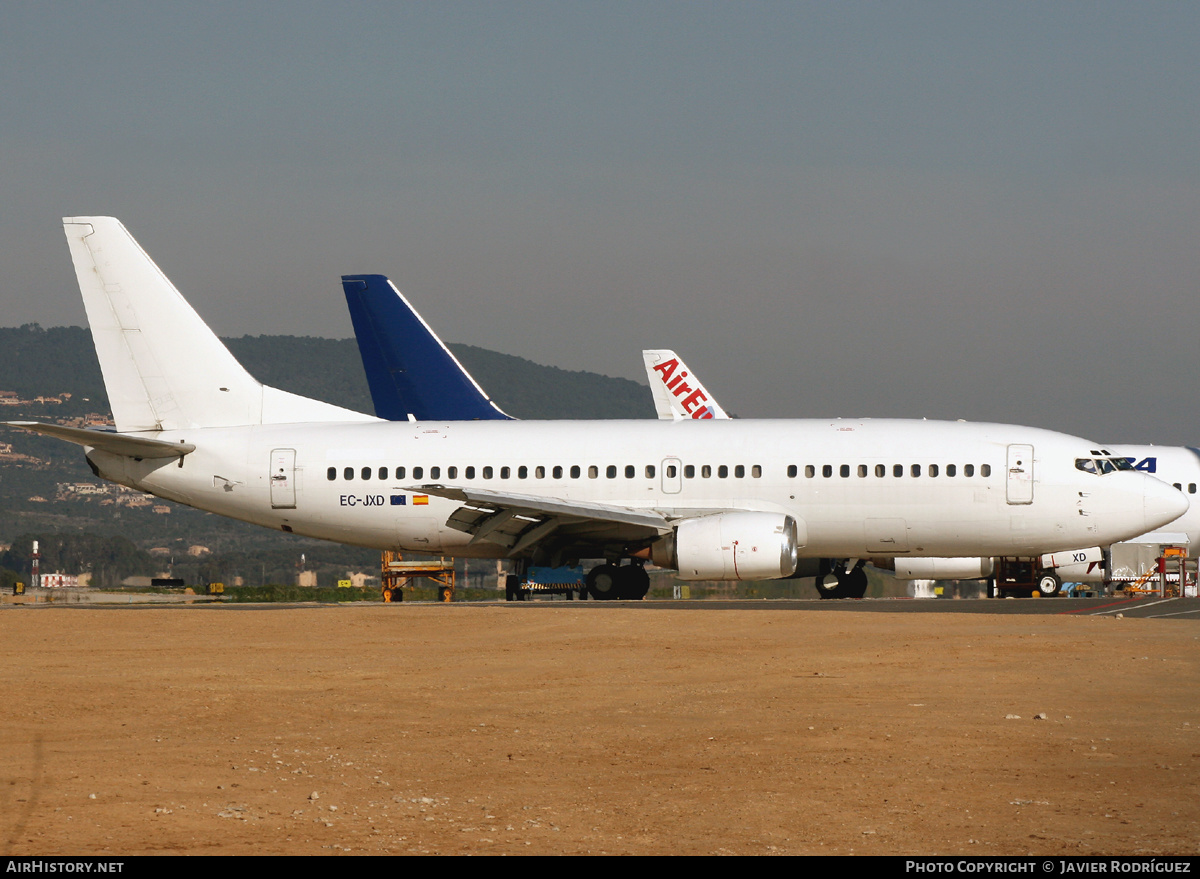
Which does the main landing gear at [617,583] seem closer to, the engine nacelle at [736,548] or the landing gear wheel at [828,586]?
the engine nacelle at [736,548]

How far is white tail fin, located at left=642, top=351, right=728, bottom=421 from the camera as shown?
50844 millimetres

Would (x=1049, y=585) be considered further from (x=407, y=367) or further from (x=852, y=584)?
(x=407, y=367)

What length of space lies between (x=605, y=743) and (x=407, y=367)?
28.1m

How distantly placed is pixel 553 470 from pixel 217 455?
23.5ft

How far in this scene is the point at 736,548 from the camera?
1125 inches

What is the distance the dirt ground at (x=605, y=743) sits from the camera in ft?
26.2

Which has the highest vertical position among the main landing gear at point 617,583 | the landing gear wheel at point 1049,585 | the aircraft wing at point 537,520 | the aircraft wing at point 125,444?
the aircraft wing at point 125,444

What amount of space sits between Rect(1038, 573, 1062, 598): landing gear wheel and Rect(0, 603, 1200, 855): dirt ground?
821 inches

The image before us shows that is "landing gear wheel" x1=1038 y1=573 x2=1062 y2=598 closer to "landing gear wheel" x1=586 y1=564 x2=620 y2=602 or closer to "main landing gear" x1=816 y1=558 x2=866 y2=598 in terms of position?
"main landing gear" x1=816 y1=558 x2=866 y2=598

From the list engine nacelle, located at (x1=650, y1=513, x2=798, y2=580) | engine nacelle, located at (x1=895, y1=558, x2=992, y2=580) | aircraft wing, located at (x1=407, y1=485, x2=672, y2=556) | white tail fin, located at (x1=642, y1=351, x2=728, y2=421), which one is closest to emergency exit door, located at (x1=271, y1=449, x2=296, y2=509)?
aircraft wing, located at (x1=407, y1=485, x2=672, y2=556)

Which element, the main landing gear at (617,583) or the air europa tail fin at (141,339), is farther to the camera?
the air europa tail fin at (141,339)

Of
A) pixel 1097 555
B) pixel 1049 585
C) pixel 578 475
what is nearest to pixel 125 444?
pixel 578 475

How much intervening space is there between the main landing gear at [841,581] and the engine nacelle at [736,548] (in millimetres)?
4894

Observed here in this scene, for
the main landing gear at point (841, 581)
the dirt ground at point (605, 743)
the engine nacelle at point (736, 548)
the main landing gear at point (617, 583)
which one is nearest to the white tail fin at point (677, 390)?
the main landing gear at point (841, 581)
